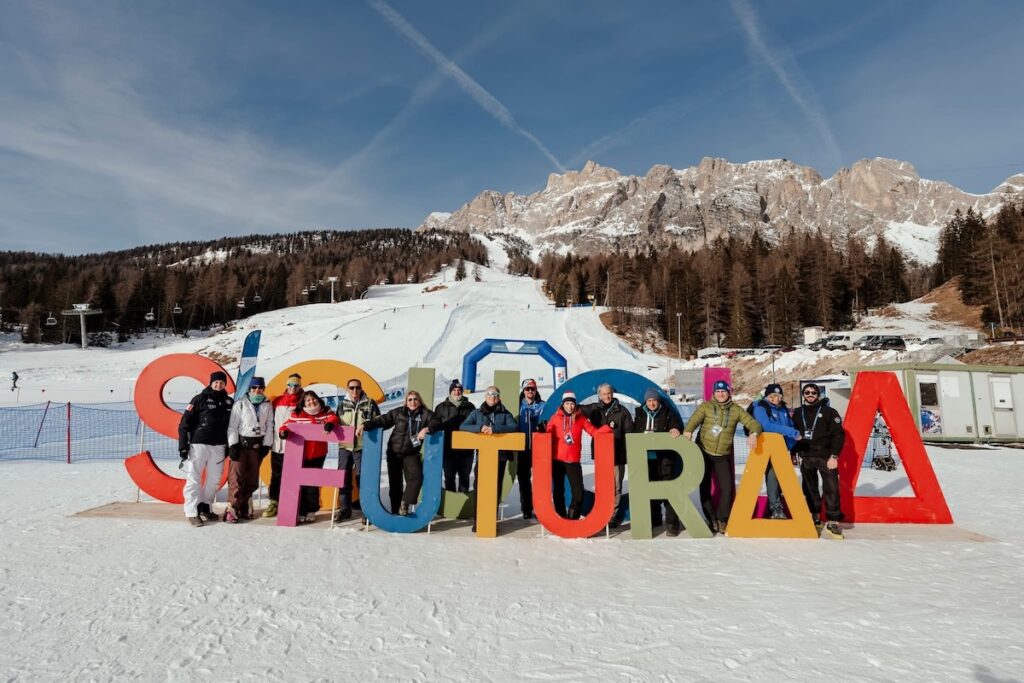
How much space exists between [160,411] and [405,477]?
4.01 meters

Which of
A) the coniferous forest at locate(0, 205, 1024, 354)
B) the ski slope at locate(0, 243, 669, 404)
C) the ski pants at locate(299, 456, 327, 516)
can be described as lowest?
the ski pants at locate(299, 456, 327, 516)

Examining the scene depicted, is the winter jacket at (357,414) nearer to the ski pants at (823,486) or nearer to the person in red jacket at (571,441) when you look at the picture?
the person in red jacket at (571,441)

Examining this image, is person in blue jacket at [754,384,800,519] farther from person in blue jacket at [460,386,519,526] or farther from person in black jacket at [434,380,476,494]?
person in black jacket at [434,380,476,494]

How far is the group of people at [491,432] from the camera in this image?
6223 millimetres

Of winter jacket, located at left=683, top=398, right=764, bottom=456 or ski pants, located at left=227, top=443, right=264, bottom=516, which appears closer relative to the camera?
winter jacket, located at left=683, top=398, right=764, bottom=456

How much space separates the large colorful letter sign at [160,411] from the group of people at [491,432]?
69 centimetres

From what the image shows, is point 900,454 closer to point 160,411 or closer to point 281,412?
point 281,412

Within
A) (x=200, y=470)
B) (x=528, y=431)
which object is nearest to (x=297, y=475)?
(x=200, y=470)

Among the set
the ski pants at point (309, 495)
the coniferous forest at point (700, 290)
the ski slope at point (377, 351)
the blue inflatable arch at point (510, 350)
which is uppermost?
the coniferous forest at point (700, 290)

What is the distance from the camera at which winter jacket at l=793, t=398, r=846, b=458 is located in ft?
20.2

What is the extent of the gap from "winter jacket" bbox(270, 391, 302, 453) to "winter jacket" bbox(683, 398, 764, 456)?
17.1ft

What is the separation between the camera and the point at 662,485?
19.9 feet

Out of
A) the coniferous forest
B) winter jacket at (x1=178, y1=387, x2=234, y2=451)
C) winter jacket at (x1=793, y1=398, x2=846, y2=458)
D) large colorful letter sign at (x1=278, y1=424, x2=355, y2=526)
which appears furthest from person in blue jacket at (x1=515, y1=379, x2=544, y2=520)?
the coniferous forest

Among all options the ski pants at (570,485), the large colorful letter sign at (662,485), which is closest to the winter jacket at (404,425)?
the ski pants at (570,485)
